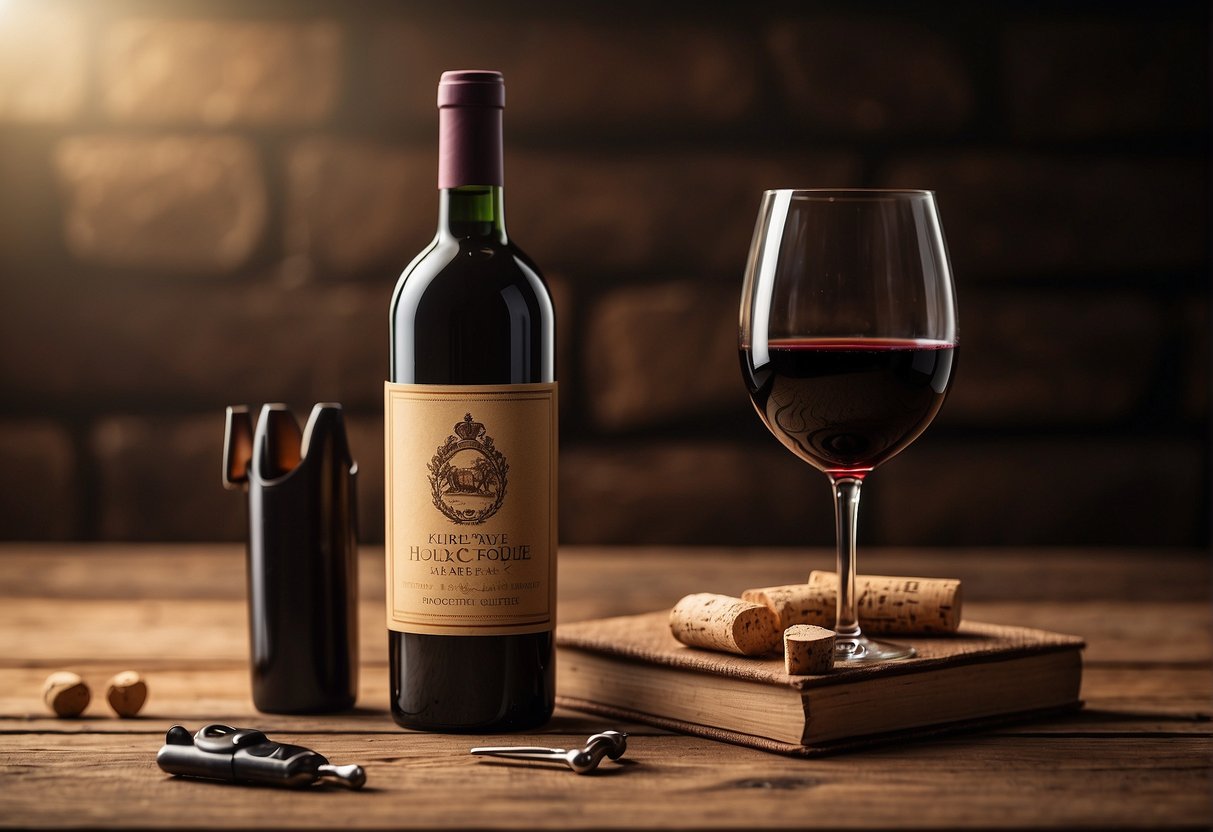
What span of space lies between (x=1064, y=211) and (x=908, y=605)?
4.19 feet

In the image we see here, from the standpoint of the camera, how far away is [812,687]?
100 cm

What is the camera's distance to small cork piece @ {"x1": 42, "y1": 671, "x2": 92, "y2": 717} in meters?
1.16

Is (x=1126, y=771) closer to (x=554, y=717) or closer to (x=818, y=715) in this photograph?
(x=818, y=715)

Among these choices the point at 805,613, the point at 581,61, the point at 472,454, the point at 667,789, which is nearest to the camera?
the point at 667,789

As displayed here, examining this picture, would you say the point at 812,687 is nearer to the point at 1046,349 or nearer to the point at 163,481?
the point at 1046,349

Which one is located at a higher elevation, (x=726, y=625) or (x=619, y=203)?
(x=619, y=203)

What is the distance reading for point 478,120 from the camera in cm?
107

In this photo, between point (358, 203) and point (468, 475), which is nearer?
point (468, 475)

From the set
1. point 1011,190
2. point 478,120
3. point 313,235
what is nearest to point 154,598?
point 313,235

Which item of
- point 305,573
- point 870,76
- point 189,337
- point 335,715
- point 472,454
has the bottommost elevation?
point 335,715

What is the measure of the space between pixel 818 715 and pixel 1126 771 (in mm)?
211

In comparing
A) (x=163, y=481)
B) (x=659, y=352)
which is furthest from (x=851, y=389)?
(x=163, y=481)

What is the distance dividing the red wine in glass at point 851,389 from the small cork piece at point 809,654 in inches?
6.6

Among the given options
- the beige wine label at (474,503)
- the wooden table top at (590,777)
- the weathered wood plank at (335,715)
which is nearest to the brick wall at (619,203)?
the wooden table top at (590,777)
